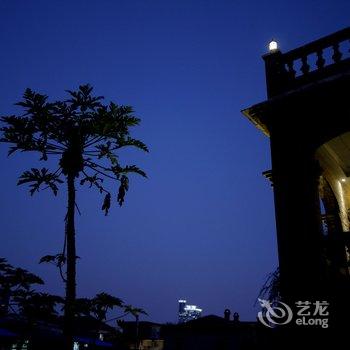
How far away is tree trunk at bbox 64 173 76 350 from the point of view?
841 centimetres

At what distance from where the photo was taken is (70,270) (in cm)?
877

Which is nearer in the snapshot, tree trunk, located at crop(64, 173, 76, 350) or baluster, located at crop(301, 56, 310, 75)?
baluster, located at crop(301, 56, 310, 75)

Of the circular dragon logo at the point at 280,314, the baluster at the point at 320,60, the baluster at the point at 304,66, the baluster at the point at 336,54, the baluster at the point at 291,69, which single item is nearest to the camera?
the circular dragon logo at the point at 280,314

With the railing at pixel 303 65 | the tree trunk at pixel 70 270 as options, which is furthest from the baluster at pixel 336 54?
the tree trunk at pixel 70 270

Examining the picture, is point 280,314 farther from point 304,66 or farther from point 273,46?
point 273,46

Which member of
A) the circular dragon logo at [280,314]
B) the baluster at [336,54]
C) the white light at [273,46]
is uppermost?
the white light at [273,46]

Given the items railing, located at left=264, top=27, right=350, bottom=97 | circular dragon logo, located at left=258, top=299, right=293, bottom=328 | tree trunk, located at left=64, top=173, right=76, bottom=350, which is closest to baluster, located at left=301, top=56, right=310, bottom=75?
railing, located at left=264, top=27, right=350, bottom=97

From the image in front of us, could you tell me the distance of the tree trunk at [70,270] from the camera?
27.6ft

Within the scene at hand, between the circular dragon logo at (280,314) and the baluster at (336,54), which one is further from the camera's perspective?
the baluster at (336,54)

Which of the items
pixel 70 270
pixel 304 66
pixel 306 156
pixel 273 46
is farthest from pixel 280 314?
pixel 273 46

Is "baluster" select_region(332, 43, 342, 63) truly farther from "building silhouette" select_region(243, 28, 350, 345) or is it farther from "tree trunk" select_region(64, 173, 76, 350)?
"tree trunk" select_region(64, 173, 76, 350)

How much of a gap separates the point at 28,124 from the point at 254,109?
5.90 meters

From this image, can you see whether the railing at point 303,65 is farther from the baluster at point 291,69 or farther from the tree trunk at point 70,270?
the tree trunk at point 70,270

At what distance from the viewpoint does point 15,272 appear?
1177cm
